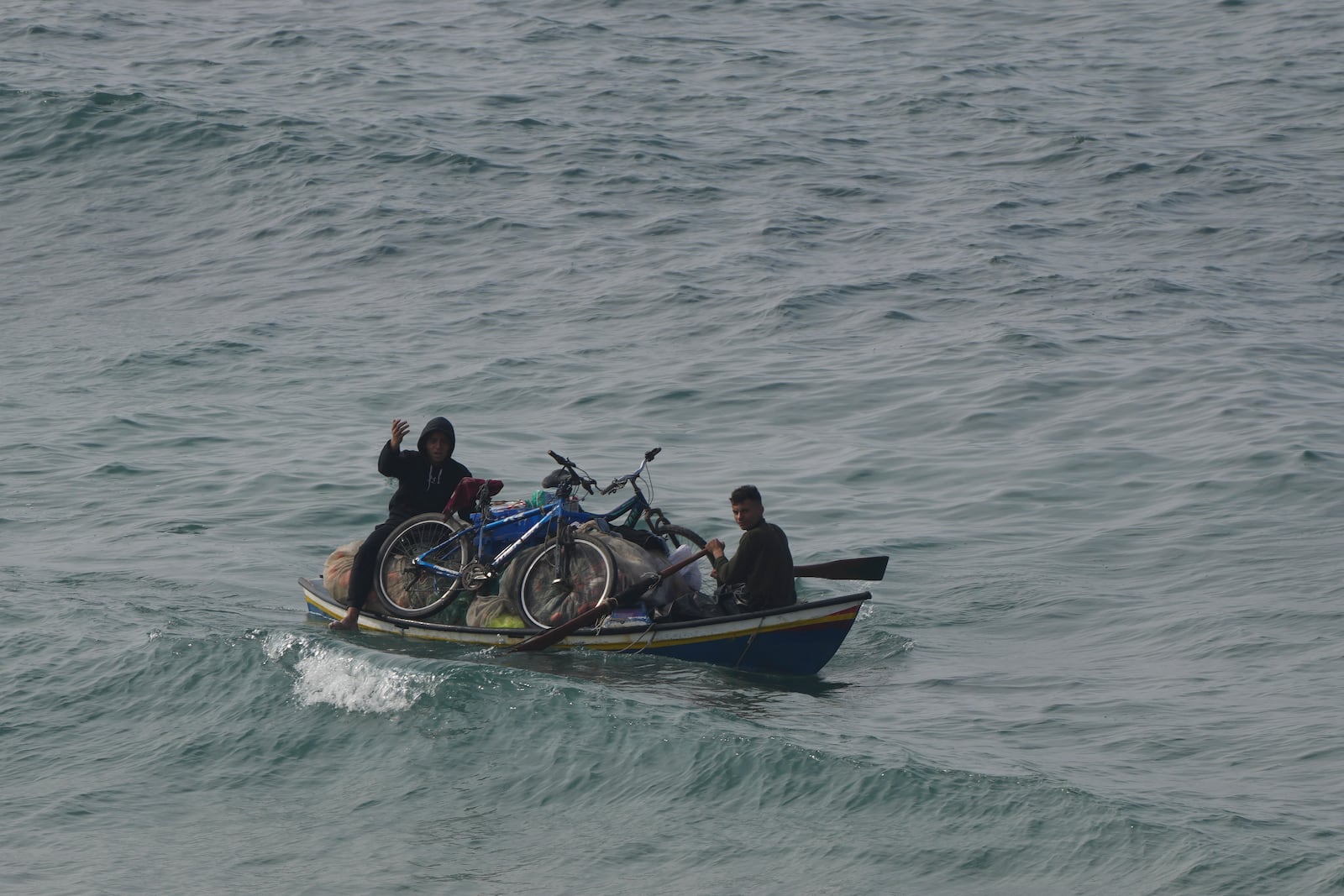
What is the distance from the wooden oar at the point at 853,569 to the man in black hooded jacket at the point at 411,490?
3.22 m

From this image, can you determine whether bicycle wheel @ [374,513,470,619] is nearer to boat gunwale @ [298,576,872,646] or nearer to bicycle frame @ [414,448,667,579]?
bicycle frame @ [414,448,667,579]

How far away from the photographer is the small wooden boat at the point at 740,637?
42.4 feet

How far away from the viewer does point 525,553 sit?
543 inches

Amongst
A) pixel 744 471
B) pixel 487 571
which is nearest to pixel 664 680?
pixel 487 571

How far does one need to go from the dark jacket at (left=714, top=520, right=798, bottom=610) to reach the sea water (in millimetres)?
697

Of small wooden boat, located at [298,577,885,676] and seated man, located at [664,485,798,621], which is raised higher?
seated man, located at [664,485,798,621]

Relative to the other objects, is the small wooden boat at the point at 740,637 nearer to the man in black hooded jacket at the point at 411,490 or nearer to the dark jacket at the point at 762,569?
the dark jacket at the point at 762,569

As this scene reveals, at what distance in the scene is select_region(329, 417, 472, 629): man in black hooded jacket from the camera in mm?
13922

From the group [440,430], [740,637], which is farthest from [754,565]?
[440,430]

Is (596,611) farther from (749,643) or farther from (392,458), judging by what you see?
(392,458)

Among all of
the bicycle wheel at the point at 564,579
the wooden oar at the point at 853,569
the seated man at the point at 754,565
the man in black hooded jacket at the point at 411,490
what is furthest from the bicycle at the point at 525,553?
the wooden oar at the point at 853,569

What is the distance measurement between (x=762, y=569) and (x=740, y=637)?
0.59m

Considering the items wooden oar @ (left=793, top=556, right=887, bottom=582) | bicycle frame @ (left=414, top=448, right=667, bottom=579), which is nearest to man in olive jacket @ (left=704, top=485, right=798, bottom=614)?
wooden oar @ (left=793, top=556, right=887, bottom=582)

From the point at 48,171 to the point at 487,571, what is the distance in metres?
26.3
